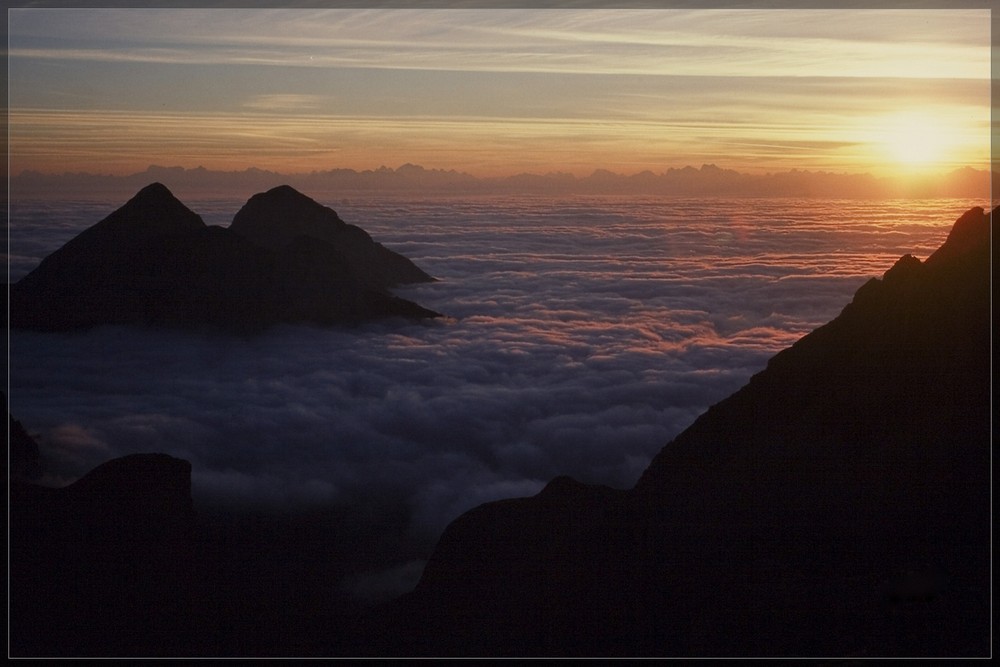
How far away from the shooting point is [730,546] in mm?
17500

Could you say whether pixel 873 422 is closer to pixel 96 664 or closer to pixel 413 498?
pixel 96 664

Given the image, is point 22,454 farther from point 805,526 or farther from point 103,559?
point 805,526

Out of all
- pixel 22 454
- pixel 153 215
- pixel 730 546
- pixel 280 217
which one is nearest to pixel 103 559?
pixel 22 454

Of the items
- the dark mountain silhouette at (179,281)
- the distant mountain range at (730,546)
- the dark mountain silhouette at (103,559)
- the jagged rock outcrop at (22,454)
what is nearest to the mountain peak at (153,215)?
the dark mountain silhouette at (179,281)

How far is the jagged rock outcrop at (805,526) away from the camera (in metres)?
14.7

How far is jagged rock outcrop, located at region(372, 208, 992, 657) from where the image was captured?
48.1 feet

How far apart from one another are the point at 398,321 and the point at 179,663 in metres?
54.6

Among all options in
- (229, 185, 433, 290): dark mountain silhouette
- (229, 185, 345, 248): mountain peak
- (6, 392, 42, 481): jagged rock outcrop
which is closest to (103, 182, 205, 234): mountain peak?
(229, 185, 433, 290): dark mountain silhouette

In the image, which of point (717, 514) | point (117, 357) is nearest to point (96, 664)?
point (717, 514)

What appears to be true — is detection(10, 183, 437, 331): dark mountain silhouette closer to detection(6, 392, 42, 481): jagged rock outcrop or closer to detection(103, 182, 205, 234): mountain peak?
detection(103, 182, 205, 234): mountain peak

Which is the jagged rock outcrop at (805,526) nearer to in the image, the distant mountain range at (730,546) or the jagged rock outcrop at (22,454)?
the distant mountain range at (730,546)

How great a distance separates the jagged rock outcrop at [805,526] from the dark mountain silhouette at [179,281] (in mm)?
51326

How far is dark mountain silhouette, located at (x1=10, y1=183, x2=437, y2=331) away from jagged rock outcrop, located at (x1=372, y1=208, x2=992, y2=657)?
51326 mm

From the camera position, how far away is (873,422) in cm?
1745
